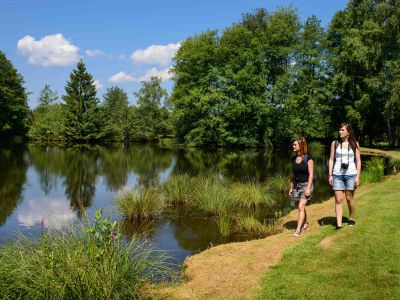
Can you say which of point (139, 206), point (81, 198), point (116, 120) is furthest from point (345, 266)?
point (116, 120)

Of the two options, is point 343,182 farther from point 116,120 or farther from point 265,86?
point 116,120

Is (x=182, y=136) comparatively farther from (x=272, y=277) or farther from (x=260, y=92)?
(x=272, y=277)

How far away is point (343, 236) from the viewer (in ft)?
24.8

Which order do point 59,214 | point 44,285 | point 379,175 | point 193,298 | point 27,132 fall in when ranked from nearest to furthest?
point 44,285, point 193,298, point 59,214, point 379,175, point 27,132

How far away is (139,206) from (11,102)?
59570 millimetres

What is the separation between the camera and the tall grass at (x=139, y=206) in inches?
507

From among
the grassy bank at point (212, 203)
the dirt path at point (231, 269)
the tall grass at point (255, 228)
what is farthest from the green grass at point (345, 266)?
the grassy bank at point (212, 203)

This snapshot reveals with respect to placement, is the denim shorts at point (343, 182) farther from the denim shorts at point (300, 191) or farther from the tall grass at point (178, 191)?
the tall grass at point (178, 191)

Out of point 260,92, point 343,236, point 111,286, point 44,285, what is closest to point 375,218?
point 343,236

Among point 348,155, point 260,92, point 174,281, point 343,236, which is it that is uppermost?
point 260,92

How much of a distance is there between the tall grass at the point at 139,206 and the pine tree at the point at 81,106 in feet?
178

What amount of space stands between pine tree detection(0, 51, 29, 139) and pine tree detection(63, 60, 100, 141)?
8.03 meters

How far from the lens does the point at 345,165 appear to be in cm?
771

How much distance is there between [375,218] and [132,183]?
Answer: 15.1 m
